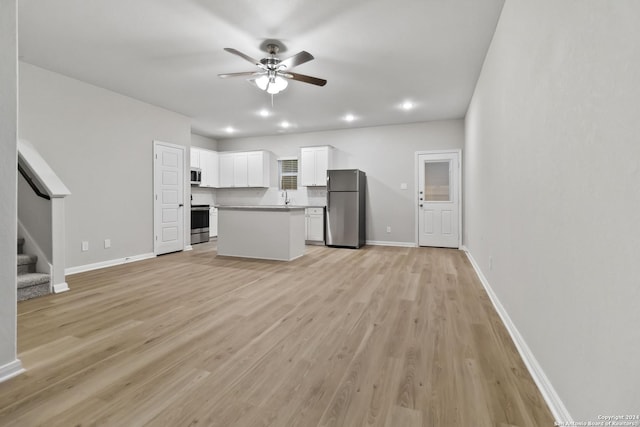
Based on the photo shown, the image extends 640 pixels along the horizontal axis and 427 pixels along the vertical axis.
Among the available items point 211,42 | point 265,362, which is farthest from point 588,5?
point 211,42

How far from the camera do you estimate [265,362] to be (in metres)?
1.88

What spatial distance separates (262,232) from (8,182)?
352cm

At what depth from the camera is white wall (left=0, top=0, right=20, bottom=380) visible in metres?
1.70

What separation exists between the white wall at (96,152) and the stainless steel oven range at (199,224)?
148 cm

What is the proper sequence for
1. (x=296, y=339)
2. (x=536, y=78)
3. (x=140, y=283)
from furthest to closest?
1. (x=140, y=283)
2. (x=296, y=339)
3. (x=536, y=78)

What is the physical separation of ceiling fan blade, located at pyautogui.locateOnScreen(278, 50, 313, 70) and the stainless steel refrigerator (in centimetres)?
349

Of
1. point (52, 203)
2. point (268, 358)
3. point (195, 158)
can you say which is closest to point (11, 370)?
point (268, 358)

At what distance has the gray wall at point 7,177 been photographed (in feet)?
5.58

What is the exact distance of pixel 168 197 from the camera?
228 inches

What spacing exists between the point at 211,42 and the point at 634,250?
378 cm

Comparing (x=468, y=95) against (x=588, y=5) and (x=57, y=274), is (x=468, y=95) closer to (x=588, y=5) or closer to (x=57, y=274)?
(x=588, y=5)

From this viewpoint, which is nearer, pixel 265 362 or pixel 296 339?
pixel 265 362

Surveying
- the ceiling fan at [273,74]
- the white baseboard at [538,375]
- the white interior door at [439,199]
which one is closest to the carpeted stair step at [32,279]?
the ceiling fan at [273,74]

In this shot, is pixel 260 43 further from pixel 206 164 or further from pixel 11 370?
pixel 206 164
